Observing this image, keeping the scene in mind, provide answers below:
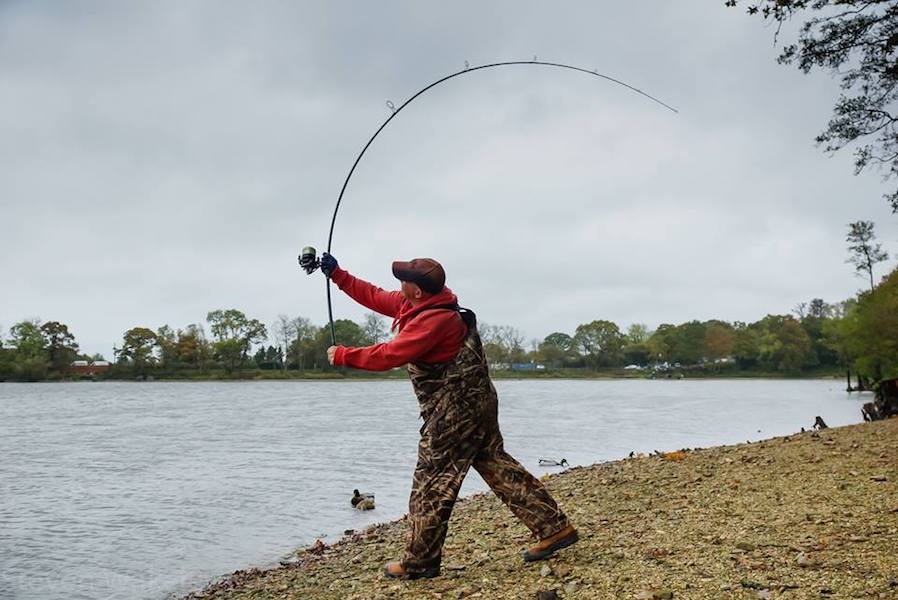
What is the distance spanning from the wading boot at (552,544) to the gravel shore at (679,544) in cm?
8

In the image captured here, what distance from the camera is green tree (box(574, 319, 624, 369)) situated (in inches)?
6107

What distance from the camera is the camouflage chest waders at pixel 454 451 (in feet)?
16.7

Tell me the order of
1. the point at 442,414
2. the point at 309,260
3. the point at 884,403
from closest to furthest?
the point at 442,414, the point at 309,260, the point at 884,403

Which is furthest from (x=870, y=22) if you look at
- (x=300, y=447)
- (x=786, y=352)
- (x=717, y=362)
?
(x=717, y=362)

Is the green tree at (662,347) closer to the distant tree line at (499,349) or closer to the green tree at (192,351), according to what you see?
the distant tree line at (499,349)

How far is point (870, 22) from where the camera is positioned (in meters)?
9.09

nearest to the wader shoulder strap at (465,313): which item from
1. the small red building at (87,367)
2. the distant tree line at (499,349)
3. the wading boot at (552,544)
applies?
the wading boot at (552,544)

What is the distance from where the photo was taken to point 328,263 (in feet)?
19.4

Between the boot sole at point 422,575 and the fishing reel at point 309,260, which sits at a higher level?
the fishing reel at point 309,260

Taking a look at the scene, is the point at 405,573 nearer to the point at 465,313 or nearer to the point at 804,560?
the point at 465,313

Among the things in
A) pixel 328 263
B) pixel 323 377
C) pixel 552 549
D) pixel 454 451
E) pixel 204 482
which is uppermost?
pixel 328 263

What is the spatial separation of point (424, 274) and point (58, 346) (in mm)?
134370

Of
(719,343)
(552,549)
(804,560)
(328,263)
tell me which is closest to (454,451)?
(552,549)

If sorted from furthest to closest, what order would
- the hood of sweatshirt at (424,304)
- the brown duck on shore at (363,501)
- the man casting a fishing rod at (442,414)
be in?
1. the brown duck on shore at (363,501)
2. the hood of sweatshirt at (424,304)
3. the man casting a fishing rod at (442,414)
